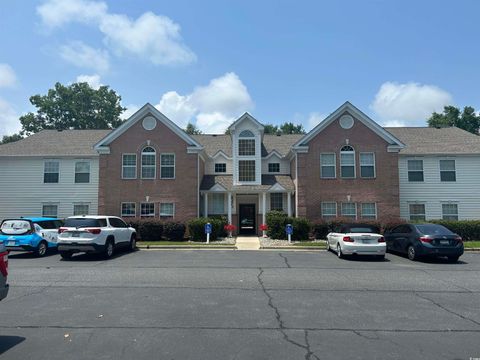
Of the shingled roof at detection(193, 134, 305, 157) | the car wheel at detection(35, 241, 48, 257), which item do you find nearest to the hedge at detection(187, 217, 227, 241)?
the shingled roof at detection(193, 134, 305, 157)

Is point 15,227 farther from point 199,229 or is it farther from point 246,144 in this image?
point 246,144

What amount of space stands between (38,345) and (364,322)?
535 cm

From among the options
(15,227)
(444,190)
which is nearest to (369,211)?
(444,190)

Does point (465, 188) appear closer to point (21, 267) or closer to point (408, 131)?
point (408, 131)

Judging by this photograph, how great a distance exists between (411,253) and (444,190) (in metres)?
13.5

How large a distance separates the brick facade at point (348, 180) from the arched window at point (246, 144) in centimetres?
359

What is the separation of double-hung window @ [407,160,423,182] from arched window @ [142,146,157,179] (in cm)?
1809

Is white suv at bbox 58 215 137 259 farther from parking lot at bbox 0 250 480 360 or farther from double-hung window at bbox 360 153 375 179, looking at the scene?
double-hung window at bbox 360 153 375 179

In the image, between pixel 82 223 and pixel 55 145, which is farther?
pixel 55 145

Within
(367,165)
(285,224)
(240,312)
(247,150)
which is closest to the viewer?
(240,312)

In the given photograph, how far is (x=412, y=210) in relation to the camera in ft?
85.5

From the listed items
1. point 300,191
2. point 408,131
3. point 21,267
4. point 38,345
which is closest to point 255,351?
point 38,345

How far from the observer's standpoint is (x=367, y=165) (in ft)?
81.7

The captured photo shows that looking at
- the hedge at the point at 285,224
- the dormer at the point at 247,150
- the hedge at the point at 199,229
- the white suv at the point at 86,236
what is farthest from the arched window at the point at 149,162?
the white suv at the point at 86,236
